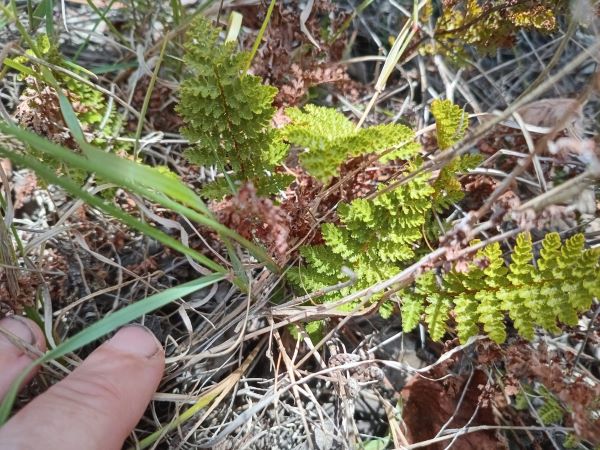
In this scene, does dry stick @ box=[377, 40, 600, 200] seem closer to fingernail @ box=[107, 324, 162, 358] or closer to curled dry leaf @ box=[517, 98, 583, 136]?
curled dry leaf @ box=[517, 98, 583, 136]

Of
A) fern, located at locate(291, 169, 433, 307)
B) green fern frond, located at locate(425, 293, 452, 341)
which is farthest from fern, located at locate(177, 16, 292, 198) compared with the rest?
green fern frond, located at locate(425, 293, 452, 341)

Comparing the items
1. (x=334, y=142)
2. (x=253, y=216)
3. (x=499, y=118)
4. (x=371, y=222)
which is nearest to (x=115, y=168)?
(x=253, y=216)

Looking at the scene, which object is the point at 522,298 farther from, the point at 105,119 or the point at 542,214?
the point at 105,119

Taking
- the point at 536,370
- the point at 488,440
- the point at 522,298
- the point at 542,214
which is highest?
the point at 542,214

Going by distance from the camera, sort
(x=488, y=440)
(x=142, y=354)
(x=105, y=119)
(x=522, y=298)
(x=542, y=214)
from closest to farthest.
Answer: (x=542, y=214), (x=522, y=298), (x=142, y=354), (x=488, y=440), (x=105, y=119)

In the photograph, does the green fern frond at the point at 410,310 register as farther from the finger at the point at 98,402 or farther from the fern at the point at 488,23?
the fern at the point at 488,23

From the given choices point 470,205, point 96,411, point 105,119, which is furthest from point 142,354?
point 470,205

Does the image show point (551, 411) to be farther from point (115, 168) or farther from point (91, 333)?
point (115, 168)
